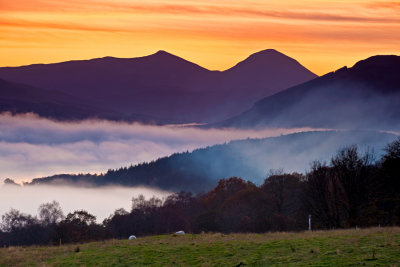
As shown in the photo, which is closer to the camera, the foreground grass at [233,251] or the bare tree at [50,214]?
the foreground grass at [233,251]

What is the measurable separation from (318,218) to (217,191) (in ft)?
269

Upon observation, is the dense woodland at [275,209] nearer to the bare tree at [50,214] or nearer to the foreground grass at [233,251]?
the bare tree at [50,214]

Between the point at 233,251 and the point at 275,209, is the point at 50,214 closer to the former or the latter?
the point at 275,209

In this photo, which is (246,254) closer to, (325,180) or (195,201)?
(325,180)

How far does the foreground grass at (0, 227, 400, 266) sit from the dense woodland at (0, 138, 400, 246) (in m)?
16.3

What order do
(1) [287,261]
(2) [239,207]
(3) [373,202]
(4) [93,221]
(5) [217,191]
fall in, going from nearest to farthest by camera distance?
(1) [287,261], (3) [373,202], (4) [93,221], (2) [239,207], (5) [217,191]

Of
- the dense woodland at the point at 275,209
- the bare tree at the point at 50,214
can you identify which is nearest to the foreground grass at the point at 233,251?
the dense woodland at the point at 275,209

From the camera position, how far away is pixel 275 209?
380 ft

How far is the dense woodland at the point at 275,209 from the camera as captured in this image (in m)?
76.5

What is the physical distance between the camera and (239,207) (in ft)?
405

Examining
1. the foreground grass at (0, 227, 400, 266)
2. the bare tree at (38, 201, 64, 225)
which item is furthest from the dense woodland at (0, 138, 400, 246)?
the foreground grass at (0, 227, 400, 266)

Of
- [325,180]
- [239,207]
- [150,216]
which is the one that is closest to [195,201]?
[150,216]

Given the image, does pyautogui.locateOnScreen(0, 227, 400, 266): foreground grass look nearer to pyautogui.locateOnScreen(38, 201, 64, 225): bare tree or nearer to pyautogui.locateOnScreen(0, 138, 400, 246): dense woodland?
pyautogui.locateOnScreen(0, 138, 400, 246): dense woodland

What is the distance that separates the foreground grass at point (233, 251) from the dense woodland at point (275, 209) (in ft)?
53.4
